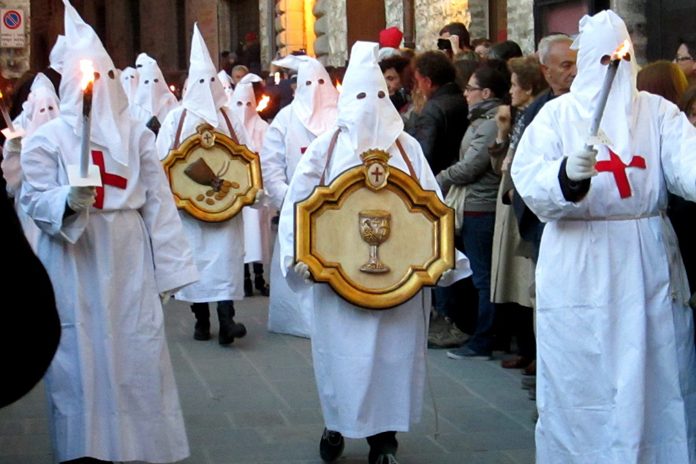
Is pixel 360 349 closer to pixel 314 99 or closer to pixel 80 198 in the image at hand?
pixel 80 198

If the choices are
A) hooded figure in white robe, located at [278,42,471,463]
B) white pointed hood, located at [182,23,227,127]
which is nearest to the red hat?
white pointed hood, located at [182,23,227,127]

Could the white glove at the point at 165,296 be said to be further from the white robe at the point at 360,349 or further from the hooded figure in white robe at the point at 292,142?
the hooded figure in white robe at the point at 292,142

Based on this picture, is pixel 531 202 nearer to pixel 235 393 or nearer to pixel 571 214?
pixel 571 214

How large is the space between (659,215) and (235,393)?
3.37m

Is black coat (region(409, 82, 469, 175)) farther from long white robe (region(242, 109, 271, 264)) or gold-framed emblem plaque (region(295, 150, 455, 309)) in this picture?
long white robe (region(242, 109, 271, 264))

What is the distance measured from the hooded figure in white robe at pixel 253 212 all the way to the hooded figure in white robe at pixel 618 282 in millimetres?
6509

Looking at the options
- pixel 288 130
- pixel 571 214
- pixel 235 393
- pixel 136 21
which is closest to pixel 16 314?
pixel 571 214

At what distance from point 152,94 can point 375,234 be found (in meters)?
7.56

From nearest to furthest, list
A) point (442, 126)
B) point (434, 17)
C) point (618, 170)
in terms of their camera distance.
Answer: point (618, 170) < point (442, 126) < point (434, 17)

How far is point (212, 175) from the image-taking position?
10000 mm

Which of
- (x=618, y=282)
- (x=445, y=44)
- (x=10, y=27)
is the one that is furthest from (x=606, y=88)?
(x=10, y=27)

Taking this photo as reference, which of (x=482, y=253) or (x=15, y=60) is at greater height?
(x=15, y=60)

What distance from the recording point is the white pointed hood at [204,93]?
1027 centimetres

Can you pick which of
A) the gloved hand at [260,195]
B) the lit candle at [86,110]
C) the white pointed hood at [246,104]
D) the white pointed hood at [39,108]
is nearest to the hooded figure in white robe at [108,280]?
the lit candle at [86,110]
